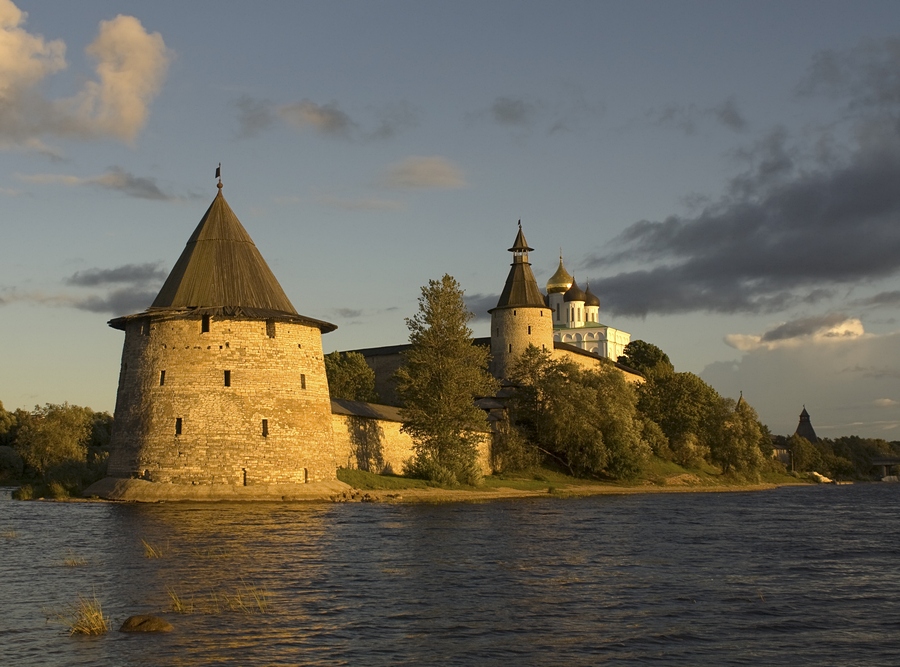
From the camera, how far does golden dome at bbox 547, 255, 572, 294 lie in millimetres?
109250

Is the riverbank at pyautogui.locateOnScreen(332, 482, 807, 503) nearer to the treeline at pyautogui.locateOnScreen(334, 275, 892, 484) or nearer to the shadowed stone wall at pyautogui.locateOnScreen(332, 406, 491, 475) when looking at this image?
the treeline at pyautogui.locateOnScreen(334, 275, 892, 484)

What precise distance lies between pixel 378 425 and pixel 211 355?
11326mm

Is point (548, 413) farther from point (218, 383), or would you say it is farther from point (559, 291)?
point (559, 291)

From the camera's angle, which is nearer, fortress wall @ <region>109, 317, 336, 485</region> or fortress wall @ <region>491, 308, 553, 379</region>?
fortress wall @ <region>109, 317, 336, 485</region>

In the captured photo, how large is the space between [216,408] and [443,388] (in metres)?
11.8

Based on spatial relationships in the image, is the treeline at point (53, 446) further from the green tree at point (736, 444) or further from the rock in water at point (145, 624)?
the green tree at point (736, 444)

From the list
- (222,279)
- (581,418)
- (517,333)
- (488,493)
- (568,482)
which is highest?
(517,333)

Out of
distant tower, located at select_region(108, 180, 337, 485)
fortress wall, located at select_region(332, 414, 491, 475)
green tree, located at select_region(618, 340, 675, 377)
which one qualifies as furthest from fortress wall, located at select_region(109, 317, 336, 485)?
green tree, located at select_region(618, 340, 675, 377)

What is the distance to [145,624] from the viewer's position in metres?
12.1

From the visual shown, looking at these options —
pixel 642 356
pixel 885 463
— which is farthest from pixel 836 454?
pixel 642 356

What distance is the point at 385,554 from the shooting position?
2008 centimetres

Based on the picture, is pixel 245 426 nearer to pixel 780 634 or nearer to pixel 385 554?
pixel 385 554

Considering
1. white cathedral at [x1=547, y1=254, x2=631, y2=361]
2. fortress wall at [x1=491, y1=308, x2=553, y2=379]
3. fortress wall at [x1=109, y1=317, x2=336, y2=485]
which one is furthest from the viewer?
white cathedral at [x1=547, y1=254, x2=631, y2=361]

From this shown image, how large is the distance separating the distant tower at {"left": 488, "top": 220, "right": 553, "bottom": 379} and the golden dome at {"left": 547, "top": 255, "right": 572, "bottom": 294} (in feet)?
140
